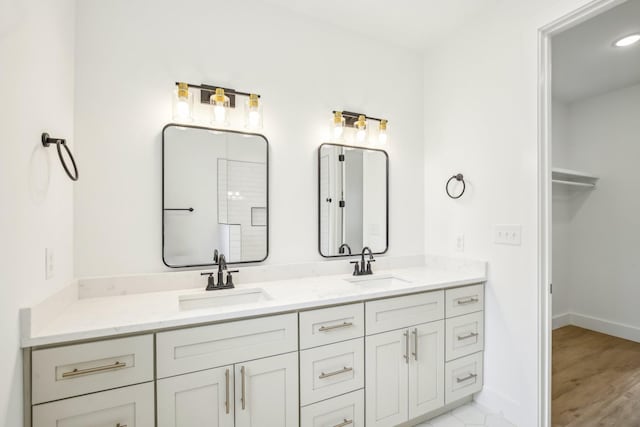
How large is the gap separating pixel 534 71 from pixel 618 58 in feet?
5.09

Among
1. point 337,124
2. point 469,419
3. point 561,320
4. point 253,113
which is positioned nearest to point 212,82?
point 253,113

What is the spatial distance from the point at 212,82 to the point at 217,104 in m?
0.17

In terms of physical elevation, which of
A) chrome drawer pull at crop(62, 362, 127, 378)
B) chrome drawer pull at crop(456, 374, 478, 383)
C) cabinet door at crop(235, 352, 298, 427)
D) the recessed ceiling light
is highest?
the recessed ceiling light

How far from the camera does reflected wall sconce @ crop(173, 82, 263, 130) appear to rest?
1.71 meters


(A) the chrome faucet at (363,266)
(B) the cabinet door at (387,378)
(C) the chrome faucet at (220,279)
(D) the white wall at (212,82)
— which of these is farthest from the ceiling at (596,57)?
(C) the chrome faucet at (220,279)

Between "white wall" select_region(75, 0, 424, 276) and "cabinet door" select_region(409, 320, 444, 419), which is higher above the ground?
"white wall" select_region(75, 0, 424, 276)

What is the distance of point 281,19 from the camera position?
2.03 m

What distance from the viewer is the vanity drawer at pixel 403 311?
1.66m

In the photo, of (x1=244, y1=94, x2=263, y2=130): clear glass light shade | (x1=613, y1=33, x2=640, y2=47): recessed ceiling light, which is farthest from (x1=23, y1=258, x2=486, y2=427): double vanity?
(x1=613, y1=33, x2=640, y2=47): recessed ceiling light

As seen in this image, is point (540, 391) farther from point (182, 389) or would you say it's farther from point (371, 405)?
point (182, 389)

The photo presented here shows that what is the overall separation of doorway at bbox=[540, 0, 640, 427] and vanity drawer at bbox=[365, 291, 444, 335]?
102 cm

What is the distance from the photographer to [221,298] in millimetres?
1682

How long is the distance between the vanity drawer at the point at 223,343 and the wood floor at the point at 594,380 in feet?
6.08

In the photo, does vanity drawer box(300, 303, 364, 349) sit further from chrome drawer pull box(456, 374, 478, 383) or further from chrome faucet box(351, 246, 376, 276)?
chrome drawer pull box(456, 374, 478, 383)
